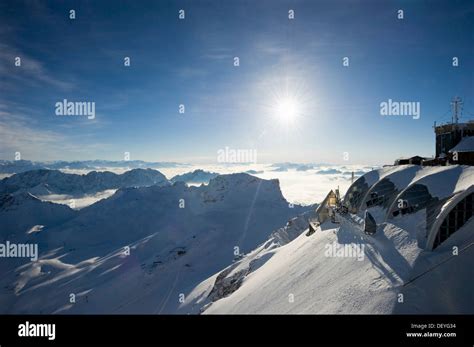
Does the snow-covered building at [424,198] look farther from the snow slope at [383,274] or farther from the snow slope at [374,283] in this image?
the snow slope at [374,283]

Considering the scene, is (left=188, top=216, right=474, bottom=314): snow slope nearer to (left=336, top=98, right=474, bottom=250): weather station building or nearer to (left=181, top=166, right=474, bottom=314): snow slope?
(left=181, top=166, right=474, bottom=314): snow slope

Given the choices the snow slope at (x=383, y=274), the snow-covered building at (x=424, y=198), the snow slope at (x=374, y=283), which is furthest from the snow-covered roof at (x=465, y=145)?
the snow slope at (x=374, y=283)

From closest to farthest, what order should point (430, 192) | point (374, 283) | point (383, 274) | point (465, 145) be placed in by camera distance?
point (374, 283)
point (383, 274)
point (430, 192)
point (465, 145)

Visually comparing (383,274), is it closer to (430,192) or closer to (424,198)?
(424,198)

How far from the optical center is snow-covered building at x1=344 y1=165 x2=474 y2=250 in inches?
846

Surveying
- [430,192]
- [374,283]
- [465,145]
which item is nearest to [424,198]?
[430,192]

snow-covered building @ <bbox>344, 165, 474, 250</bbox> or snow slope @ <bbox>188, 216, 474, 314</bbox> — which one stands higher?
snow-covered building @ <bbox>344, 165, 474, 250</bbox>

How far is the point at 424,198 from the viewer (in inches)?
1084

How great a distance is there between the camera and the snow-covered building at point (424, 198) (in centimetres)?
2148

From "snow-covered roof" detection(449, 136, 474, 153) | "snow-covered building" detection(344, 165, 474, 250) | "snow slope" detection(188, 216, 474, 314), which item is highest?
"snow-covered roof" detection(449, 136, 474, 153)

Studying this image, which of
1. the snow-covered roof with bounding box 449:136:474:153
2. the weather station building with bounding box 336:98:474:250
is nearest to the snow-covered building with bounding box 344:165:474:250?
the weather station building with bounding box 336:98:474:250
